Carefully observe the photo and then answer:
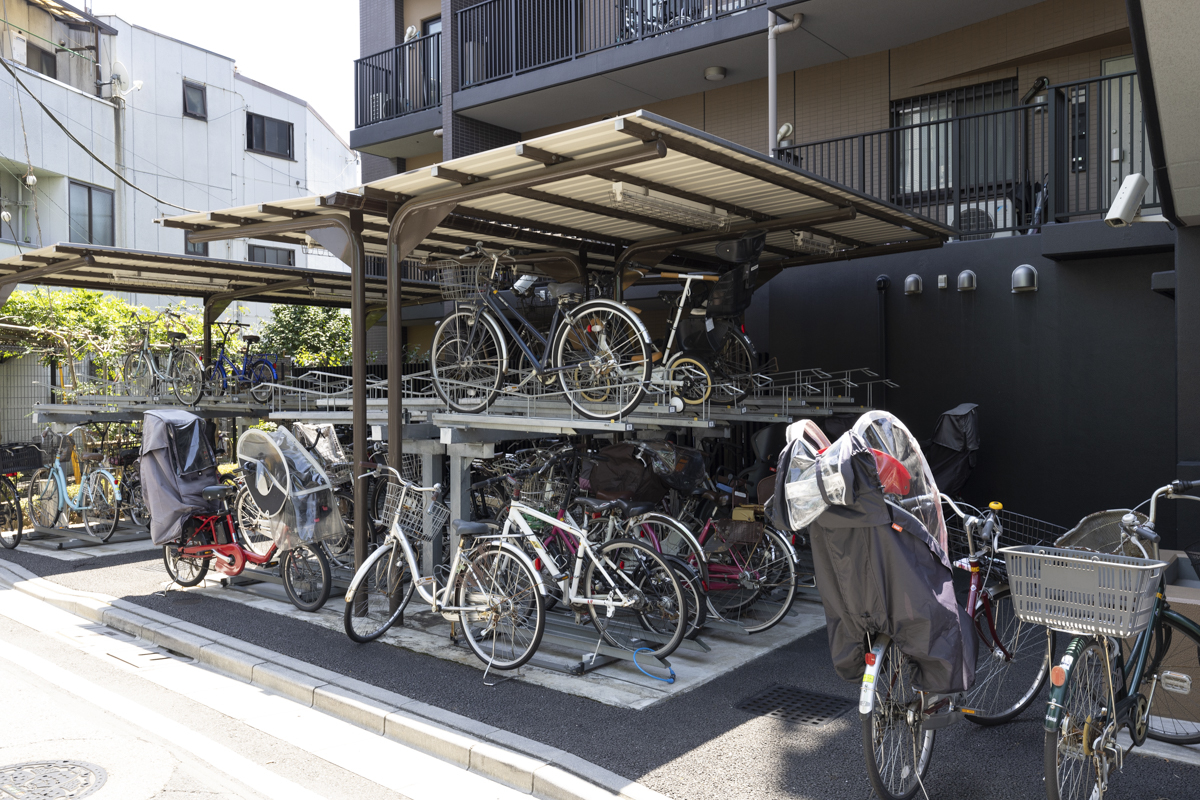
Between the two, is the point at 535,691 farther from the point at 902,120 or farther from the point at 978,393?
the point at 902,120

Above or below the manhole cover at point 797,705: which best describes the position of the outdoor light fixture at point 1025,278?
above

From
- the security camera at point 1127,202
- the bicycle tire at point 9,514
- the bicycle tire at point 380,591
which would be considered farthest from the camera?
the bicycle tire at point 9,514

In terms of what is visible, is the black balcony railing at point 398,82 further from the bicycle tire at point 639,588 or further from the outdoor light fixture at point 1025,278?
the bicycle tire at point 639,588

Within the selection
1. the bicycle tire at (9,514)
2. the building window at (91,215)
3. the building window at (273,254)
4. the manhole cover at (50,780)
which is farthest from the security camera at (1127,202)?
the building window at (273,254)

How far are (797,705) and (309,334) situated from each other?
53.5ft

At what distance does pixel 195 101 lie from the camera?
23.2 metres

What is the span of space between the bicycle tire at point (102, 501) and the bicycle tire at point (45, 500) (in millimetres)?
345

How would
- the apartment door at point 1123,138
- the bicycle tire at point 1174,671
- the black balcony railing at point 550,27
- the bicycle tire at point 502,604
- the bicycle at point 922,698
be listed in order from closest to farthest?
1. the bicycle at point 922,698
2. the bicycle tire at point 1174,671
3. the bicycle tire at point 502,604
4. the apartment door at point 1123,138
5. the black balcony railing at point 550,27

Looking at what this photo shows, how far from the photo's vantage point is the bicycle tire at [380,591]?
6.43 m

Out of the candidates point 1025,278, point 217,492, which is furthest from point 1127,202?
point 217,492

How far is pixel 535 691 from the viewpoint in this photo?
549cm

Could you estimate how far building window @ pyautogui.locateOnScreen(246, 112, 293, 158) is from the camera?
2481 centimetres

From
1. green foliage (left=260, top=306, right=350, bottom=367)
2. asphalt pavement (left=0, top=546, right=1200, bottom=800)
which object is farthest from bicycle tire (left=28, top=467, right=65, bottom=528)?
green foliage (left=260, top=306, right=350, bottom=367)

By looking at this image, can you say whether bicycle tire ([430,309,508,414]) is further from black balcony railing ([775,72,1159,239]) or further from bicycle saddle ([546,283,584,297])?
black balcony railing ([775,72,1159,239])
